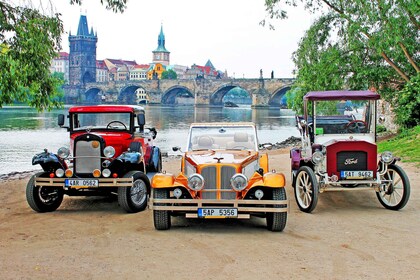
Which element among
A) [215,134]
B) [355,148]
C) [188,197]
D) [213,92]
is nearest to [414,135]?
[355,148]

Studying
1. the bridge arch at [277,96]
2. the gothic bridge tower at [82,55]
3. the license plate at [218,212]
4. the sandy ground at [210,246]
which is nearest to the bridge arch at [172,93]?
the bridge arch at [277,96]

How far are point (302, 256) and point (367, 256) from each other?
0.73 meters

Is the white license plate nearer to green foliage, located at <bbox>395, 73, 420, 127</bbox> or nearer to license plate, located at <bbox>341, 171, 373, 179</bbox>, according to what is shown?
license plate, located at <bbox>341, 171, 373, 179</bbox>

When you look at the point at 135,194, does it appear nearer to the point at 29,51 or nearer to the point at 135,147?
the point at 135,147

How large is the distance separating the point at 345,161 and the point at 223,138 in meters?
2.01

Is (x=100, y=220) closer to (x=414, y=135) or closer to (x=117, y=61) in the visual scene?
(x=414, y=135)

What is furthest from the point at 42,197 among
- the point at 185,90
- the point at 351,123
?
the point at 185,90

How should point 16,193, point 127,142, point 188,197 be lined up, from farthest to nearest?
point 16,193
point 127,142
point 188,197

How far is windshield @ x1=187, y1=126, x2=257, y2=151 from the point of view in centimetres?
804

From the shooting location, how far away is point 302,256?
583 cm

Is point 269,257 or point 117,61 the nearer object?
point 269,257

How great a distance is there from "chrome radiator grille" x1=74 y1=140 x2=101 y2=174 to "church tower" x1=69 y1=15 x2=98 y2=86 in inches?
5240

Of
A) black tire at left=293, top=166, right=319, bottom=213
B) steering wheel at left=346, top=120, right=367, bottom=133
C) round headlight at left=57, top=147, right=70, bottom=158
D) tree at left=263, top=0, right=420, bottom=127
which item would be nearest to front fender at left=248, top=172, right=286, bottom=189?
black tire at left=293, top=166, right=319, bottom=213

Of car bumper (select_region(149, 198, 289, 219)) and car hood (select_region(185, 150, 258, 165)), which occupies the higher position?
car hood (select_region(185, 150, 258, 165))
